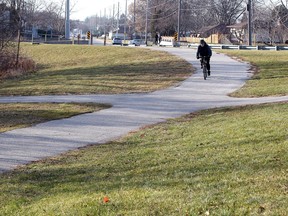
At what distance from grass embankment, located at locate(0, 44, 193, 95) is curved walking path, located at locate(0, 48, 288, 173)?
1565 millimetres

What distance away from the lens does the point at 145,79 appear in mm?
26094

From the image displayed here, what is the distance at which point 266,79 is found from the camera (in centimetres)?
2367

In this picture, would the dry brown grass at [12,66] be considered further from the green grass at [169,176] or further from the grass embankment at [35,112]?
the green grass at [169,176]

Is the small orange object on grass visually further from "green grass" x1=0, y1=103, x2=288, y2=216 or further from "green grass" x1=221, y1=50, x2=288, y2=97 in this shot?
"green grass" x1=221, y1=50, x2=288, y2=97

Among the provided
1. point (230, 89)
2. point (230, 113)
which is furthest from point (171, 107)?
point (230, 89)

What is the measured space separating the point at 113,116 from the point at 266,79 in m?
10.6

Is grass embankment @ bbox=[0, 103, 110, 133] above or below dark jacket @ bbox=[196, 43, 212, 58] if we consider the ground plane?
below

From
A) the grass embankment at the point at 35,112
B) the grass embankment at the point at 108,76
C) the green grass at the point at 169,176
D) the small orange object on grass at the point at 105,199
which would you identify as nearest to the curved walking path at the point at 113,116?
the grass embankment at the point at 35,112

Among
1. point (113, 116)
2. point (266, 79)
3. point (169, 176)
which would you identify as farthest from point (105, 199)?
point (266, 79)

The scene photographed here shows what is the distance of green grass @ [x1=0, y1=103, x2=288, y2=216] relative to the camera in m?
5.82

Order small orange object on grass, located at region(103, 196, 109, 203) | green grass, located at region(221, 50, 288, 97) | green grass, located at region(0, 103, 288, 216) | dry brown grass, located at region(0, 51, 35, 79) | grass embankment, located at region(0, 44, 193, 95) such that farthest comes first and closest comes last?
dry brown grass, located at region(0, 51, 35, 79) → grass embankment, located at region(0, 44, 193, 95) → green grass, located at region(221, 50, 288, 97) → small orange object on grass, located at region(103, 196, 109, 203) → green grass, located at region(0, 103, 288, 216)

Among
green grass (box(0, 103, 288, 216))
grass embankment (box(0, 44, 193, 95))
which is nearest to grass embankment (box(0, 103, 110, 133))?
green grass (box(0, 103, 288, 216))

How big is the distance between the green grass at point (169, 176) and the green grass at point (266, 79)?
7.43 meters

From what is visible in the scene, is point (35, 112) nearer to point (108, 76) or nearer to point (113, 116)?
point (113, 116)
